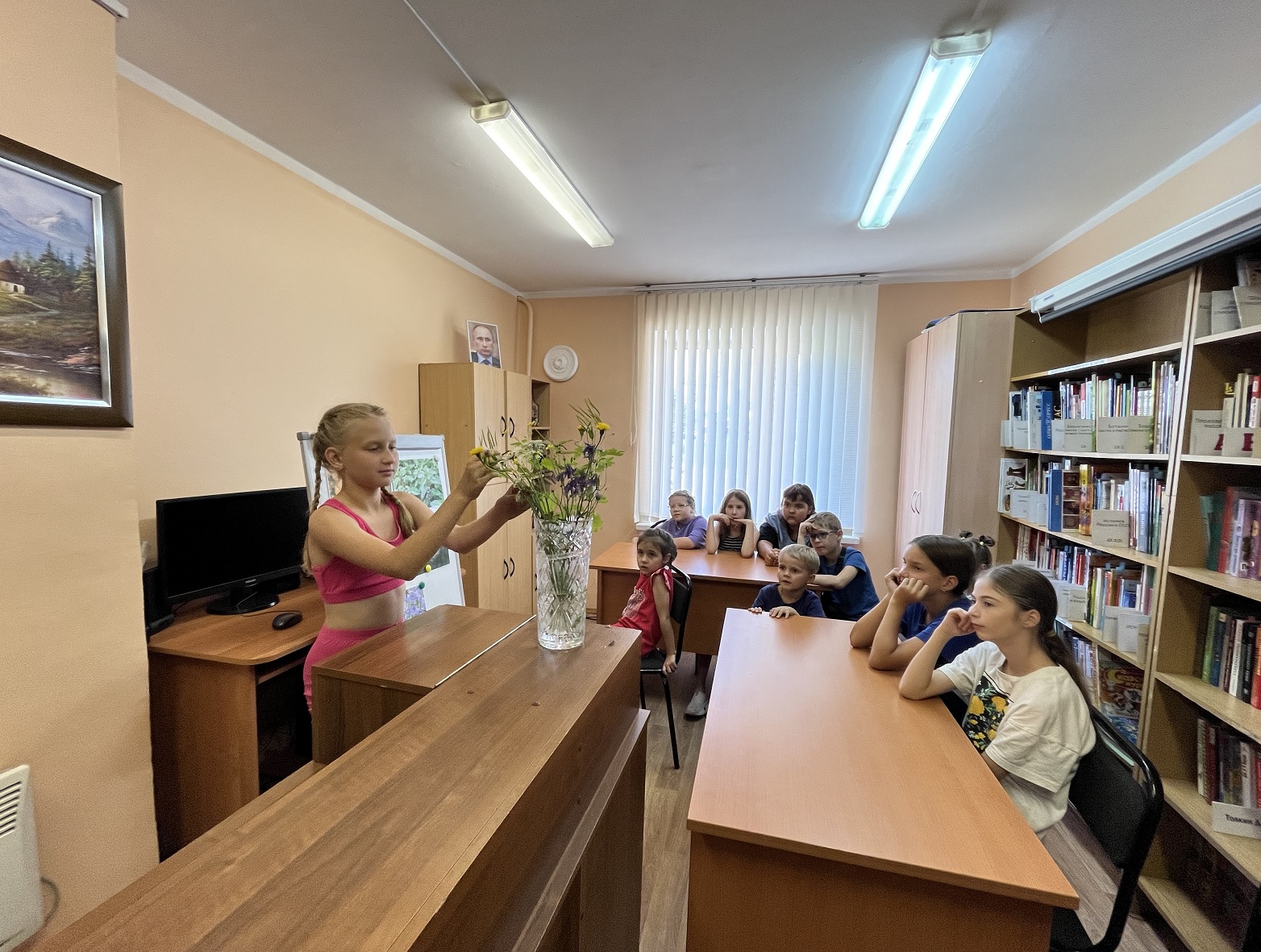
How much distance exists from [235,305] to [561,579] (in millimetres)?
2116

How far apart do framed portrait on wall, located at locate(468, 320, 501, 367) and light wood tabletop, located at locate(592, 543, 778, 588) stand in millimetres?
1582

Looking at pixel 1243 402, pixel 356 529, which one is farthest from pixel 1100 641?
pixel 356 529

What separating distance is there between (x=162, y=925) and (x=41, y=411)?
4.65 ft

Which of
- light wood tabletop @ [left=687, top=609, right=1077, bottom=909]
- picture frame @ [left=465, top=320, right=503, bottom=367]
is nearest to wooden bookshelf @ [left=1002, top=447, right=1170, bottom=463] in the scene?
light wood tabletop @ [left=687, top=609, right=1077, bottom=909]

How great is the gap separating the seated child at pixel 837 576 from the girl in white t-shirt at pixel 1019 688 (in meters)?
1.19

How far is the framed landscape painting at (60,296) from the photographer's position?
1254 millimetres

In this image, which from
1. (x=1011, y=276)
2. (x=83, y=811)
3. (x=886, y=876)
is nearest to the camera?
(x=886, y=876)

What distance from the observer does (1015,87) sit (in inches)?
71.4

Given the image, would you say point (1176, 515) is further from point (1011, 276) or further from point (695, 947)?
point (1011, 276)

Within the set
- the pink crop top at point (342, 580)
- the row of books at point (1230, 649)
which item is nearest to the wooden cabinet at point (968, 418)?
the row of books at point (1230, 649)

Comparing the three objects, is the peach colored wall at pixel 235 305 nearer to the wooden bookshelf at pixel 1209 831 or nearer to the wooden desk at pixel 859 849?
the wooden desk at pixel 859 849

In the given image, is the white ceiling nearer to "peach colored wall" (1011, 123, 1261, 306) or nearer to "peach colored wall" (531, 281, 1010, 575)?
"peach colored wall" (1011, 123, 1261, 306)

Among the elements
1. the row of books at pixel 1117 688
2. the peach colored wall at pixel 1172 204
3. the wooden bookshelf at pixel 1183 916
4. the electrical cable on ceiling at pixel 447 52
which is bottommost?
the wooden bookshelf at pixel 1183 916

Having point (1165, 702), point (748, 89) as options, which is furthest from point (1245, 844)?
point (748, 89)
